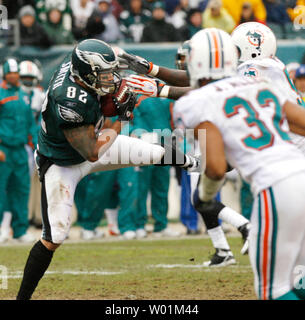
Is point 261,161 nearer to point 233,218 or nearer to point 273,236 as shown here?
point 273,236

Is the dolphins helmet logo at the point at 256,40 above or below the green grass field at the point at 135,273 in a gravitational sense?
above

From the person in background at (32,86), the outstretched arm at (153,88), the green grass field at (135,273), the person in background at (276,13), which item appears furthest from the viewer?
the person in background at (276,13)

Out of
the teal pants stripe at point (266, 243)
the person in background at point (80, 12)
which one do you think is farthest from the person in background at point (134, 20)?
the teal pants stripe at point (266, 243)

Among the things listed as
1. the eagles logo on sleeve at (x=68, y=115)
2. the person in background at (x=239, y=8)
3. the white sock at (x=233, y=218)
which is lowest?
the person in background at (x=239, y=8)

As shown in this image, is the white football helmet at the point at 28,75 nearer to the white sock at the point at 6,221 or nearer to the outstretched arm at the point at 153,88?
the white sock at the point at 6,221

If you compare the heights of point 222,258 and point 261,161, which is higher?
point 261,161

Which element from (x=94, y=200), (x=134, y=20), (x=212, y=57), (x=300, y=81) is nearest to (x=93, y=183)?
(x=94, y=200)

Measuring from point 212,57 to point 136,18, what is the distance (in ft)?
28.6

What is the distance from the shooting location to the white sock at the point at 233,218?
616cm

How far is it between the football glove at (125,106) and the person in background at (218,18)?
21.5ft

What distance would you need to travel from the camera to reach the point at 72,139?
506 centimetres

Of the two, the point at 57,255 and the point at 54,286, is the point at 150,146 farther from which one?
the point at 57,255

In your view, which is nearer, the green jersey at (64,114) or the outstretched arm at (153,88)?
the green jersey at (64,114)

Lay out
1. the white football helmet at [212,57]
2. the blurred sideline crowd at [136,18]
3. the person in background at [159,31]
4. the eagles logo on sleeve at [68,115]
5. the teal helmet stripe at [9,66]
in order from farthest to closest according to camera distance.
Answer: the person in background at [159,31] → the blurred sideline crowd at [136,18] → the teal helmet stripe at [9,66] → the eagles logo on sleeve at [68,115] → the white football helmet at [212,57]
